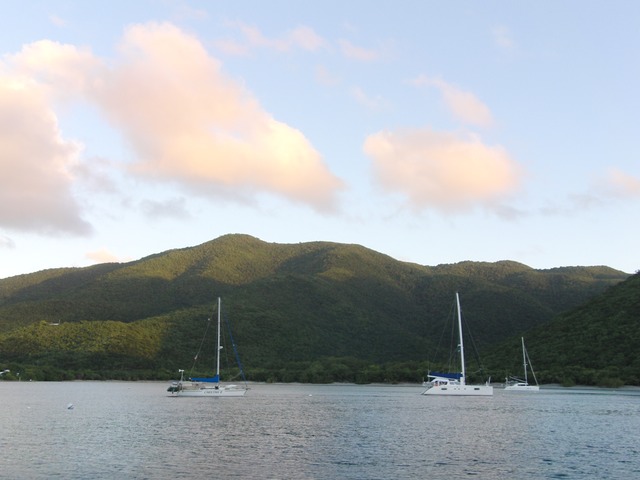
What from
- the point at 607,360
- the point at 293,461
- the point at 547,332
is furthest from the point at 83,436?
the point at 547,332

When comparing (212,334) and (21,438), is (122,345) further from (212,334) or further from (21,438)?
(21,438)

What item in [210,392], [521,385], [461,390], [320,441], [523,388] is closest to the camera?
[320,441]

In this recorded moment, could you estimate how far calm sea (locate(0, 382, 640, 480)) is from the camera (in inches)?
1526

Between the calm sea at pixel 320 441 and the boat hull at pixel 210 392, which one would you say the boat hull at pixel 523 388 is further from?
the boat hull at pixel 210 392

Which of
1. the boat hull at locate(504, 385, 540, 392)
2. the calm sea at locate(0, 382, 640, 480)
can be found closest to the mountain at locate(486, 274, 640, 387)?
the boat hull at locate(504, 385, 540, 392)

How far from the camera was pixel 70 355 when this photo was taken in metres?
168

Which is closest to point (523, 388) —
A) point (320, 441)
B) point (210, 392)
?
point (210, 392)

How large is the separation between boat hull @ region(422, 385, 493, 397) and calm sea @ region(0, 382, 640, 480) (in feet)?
50.7

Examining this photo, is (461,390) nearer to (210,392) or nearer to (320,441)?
(210,392)

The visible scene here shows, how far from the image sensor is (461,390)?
10819cm

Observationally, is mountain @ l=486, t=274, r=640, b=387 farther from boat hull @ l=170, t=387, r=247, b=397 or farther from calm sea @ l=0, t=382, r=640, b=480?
boat hull @ l=170, t=387, r=247, b=397

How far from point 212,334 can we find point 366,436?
128 meters

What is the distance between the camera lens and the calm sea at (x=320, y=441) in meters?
38.8

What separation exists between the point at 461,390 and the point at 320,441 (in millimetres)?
60403
